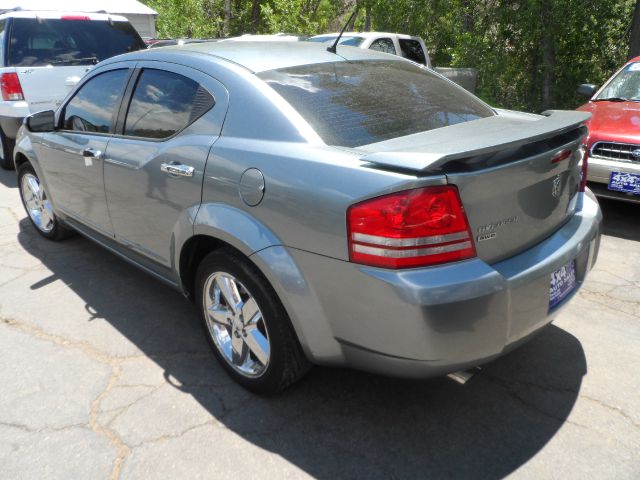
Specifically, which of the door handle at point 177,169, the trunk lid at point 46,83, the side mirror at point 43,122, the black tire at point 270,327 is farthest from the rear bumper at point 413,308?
the trunk lid at point 46,83

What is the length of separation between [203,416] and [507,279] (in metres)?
1.54

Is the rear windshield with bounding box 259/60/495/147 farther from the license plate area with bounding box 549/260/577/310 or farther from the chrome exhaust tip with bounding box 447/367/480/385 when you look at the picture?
the chrome exhaust tip with bounding box 447/367/480/385

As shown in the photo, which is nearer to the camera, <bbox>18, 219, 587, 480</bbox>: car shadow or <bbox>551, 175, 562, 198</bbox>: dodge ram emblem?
<bbox>18, 219, 587, 480</bbox>: car shadow

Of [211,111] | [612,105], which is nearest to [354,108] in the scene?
[211,111]

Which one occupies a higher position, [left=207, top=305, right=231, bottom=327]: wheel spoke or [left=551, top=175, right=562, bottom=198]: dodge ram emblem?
[left=551, top=175, right=562, bottom=198]: dodge ram emblem

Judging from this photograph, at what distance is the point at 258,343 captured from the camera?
2.65 meters

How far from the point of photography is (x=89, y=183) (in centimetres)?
372

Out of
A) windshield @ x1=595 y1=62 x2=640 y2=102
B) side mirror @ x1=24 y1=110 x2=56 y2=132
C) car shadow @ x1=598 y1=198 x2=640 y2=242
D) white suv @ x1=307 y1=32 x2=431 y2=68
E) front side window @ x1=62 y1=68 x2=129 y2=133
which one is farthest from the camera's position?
white suv @ x1=307 y1=32 x2=431 y2=68

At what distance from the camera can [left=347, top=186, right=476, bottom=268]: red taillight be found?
6.73ft

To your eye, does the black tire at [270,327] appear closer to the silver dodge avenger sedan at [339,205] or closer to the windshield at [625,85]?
the silver dodge avenger sedan at [339,205]

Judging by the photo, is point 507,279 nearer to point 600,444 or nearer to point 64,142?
point 600,444

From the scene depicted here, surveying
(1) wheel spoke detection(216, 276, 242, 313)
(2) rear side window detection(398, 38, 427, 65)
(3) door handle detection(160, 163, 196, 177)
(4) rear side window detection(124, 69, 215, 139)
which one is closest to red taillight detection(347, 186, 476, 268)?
(1) wheel spoke detection(216, 276, 242, 313)

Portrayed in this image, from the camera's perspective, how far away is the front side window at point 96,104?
352 centimetres

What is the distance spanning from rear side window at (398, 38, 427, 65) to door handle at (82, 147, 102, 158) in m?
7.32
